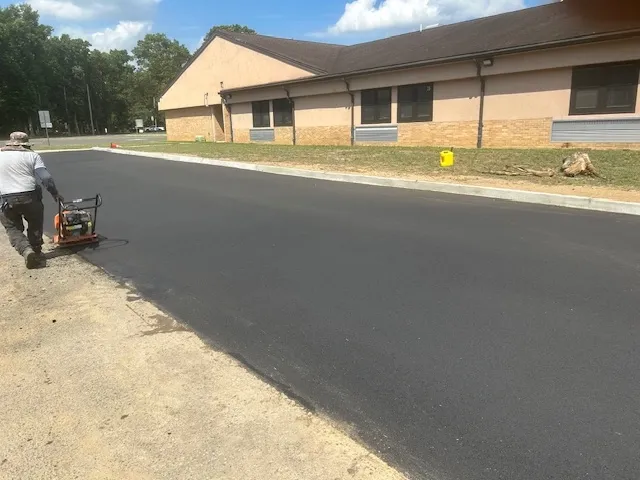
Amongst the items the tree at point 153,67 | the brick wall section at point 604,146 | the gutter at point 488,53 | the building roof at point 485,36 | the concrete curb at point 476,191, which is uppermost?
the tree at point 153,67

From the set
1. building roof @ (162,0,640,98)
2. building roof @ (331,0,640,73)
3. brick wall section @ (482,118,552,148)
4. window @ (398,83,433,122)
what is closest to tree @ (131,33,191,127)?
building roof @ (162,0,640,98)

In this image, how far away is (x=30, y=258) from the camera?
6.31 metres

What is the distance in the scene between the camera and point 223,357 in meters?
3.85

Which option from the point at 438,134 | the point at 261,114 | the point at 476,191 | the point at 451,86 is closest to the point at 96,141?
the point at 261,114

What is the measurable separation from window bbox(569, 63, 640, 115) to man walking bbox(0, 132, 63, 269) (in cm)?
1711

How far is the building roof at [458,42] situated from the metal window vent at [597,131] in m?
2.65

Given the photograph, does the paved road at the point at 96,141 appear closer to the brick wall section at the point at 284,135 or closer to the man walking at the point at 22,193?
the brick wall section at the point at 284,135

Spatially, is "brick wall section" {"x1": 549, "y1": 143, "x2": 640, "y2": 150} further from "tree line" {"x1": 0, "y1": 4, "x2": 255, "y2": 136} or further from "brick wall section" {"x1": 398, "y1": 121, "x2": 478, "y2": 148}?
"tree line" {"x1": 0, "y1": 4, "x2": 255, "y2": 136}

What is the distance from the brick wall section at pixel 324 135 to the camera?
2552 cm

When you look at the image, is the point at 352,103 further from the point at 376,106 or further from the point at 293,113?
the point at 293,113

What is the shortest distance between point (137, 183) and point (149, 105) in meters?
92.8

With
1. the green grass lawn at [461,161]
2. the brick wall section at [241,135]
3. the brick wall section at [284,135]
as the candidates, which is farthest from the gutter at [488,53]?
the brick wall section at [241,135]

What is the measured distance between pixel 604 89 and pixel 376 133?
31.9 feet

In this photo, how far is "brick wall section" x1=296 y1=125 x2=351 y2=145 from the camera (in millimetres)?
25516
